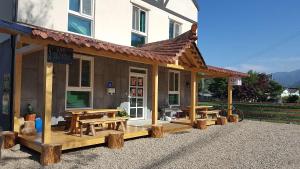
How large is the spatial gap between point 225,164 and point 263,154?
5.64ft

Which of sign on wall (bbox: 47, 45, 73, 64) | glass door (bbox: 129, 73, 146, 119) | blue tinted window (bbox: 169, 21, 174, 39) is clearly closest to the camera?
sign on wall (bbox: 47, 45, 73, 64)

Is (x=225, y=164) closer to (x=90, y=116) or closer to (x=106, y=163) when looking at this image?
(x=106, y=163)

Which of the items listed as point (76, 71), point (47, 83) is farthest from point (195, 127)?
point (47, 83)

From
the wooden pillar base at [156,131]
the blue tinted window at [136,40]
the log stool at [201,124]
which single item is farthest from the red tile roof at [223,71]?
the wooden pillar base at [156,131]

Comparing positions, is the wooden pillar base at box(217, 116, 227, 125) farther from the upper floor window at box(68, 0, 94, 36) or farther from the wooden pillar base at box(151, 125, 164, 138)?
the upper floor window at box(68, 0, 94, 36)

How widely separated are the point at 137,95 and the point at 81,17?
4117 mm

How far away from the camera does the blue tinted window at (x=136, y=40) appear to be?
12.3 meters

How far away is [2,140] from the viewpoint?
750cm

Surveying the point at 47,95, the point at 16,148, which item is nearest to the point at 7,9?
the point at 47,95

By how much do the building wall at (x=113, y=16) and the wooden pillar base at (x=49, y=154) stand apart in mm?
3912

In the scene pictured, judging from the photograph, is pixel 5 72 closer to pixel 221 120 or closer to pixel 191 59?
pixel 191 59

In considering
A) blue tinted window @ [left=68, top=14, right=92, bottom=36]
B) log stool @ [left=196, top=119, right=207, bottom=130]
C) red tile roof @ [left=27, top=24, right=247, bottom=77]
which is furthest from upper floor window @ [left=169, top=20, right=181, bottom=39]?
blue tinted window @ [left=68, top=14, right=92, bottom=36]

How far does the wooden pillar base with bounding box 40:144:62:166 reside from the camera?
627cm

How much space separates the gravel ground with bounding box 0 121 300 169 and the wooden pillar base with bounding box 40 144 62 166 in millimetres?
147
